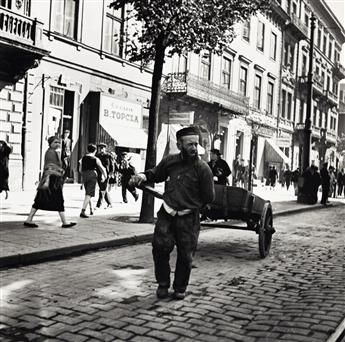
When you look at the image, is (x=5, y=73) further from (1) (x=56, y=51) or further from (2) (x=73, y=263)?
(2) (x=73, y=263)

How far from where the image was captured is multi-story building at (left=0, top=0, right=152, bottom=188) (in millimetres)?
15828

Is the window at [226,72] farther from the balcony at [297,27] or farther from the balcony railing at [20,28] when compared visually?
the balcony railing at [20,28]

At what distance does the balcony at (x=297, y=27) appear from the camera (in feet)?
123

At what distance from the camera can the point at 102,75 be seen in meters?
19.8

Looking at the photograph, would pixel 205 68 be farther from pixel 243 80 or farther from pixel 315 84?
Result: pixel 315 84

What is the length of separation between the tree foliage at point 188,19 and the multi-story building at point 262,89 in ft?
28.1

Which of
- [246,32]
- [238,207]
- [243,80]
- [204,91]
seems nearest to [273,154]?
[243,80]

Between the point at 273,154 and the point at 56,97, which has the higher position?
the point at 56,97

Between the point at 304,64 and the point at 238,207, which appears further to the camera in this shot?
the point at 304,64

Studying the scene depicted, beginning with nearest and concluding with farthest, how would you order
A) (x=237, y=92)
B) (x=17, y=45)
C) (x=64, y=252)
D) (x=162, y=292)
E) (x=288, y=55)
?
(x=162, y=292)
(x=64, y=252)
(x=17, y=45)
(x=237, y=92)
(x=288, y=55)

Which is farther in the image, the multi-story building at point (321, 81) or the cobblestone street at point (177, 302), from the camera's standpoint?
the multi-story building at point (321, 81)

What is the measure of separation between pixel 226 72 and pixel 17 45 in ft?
55.5

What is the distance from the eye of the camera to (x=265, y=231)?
781 centimetres

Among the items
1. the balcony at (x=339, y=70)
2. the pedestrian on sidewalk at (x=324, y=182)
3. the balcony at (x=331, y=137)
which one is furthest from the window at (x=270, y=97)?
the balcony at (x=339, y=70)
